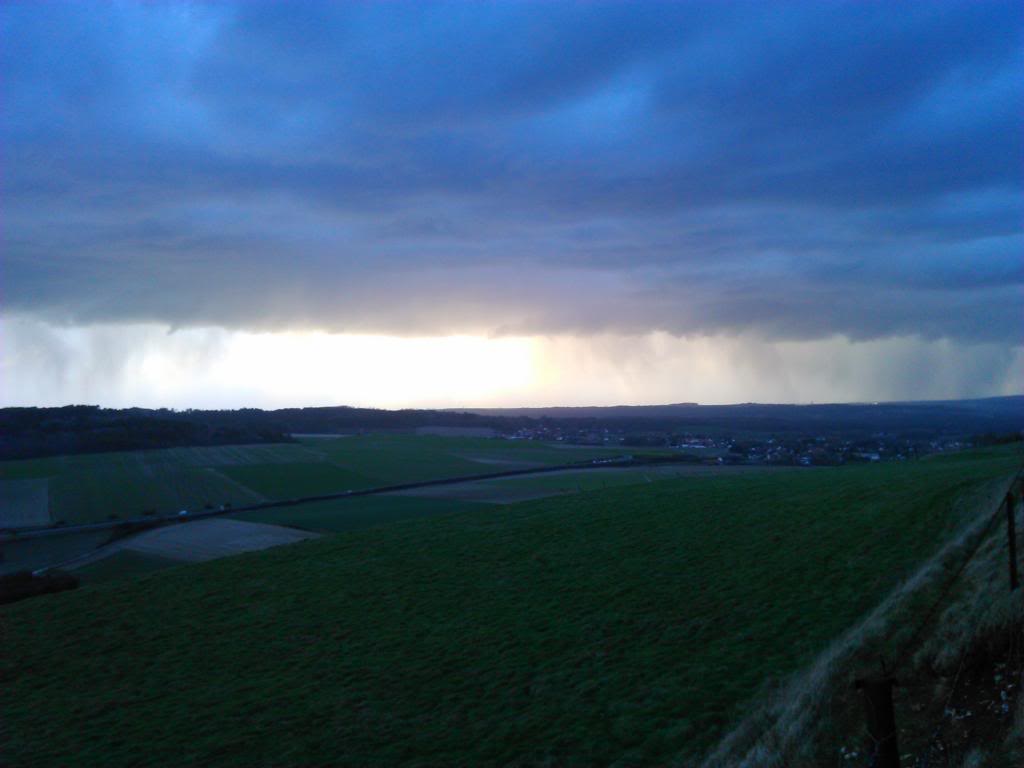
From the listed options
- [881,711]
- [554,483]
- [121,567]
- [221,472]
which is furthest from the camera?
[221,472]

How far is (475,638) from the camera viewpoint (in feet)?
63.3

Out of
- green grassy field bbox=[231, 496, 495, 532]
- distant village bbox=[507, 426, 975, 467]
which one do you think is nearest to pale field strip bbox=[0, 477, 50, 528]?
green grassy field bbox=[231, 496, 495, 532]

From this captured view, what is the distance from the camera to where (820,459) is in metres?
68.4

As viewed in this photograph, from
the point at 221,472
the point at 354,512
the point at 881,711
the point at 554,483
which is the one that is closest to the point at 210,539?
the point at 354,512

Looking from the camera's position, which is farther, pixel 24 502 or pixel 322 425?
A: pixel 322 425

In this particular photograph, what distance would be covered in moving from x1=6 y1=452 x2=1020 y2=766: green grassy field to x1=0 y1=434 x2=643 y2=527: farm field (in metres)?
22.4

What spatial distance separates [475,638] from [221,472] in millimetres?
51955

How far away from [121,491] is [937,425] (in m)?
98.8

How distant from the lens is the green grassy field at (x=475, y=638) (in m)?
→ 13.5

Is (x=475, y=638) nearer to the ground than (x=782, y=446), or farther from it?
nearer to the ground

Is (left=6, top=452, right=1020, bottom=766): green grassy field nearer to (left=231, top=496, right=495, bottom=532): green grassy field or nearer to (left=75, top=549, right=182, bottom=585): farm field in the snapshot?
(left=75, top=549, right=182, bottom=585): farm field

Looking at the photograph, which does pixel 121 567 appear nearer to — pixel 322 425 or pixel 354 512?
pixel 354 512

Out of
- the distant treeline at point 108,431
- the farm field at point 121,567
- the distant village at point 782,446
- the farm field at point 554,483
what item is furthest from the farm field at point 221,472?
the distant village at point 782,446

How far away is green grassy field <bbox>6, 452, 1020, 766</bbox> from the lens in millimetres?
13461
